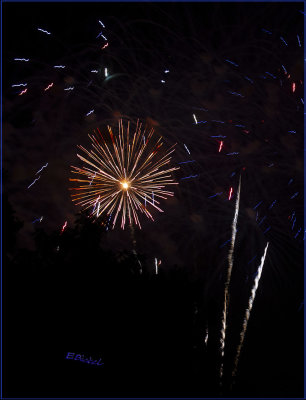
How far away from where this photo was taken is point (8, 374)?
1206 centimetres

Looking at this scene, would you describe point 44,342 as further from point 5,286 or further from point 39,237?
point 39,237

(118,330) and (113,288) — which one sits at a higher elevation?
(113,288)

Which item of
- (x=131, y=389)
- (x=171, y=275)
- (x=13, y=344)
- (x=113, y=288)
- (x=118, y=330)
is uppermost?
(x=171, y=275)

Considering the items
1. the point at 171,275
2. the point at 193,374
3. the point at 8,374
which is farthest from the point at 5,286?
the point at 193,374

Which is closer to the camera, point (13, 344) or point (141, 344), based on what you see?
point (13, 344)

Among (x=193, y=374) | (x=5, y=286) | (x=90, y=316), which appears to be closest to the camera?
(x=5, y=286)

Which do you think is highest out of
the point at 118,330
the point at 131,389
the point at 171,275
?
the point at 171,275

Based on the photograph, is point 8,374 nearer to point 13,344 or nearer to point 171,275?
point 13,344

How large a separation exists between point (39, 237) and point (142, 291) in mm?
4340

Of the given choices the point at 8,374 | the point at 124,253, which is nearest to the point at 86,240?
the point at 124,253

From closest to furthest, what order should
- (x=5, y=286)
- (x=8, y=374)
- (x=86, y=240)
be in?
1. (x=8, y=374)
2. (x=5, y=286)
3. (x=86, y=240)

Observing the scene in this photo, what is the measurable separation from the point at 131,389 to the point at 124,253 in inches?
188

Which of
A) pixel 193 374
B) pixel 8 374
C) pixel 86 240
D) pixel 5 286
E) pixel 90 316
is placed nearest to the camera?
pixel 8 374

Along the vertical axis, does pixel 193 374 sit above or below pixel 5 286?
below
